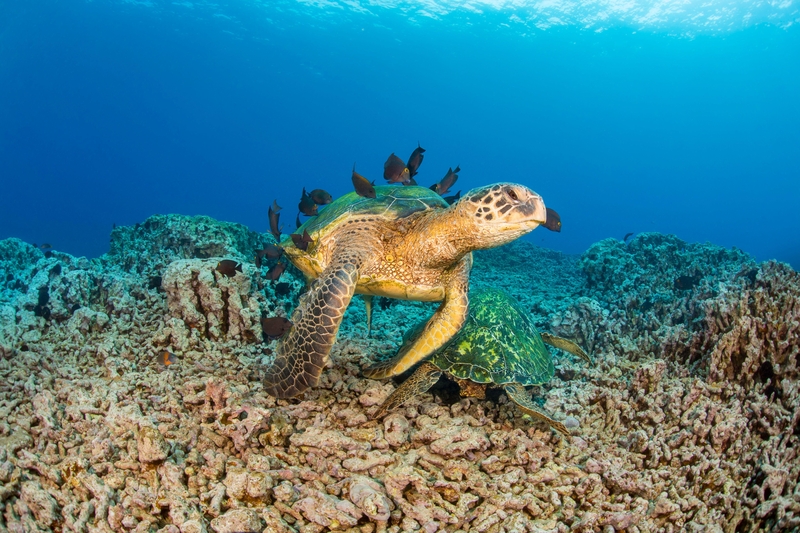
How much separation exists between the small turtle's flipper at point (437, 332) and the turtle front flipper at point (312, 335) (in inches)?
27.2

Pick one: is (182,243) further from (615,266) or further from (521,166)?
(521,166)

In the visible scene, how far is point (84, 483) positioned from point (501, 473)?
8.37 feet

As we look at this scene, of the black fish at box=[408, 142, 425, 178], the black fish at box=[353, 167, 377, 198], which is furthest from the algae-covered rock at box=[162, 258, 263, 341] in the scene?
the black fish at box=[408, 142, 425, 178]

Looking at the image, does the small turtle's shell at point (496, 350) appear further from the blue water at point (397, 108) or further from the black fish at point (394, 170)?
the blue water at point (397, 108)

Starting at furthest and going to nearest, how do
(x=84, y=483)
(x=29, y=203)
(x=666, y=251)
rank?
(x=29, y=203), (x=666, y=251), (x=84, y=483)

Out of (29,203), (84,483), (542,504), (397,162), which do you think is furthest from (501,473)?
(29,203)

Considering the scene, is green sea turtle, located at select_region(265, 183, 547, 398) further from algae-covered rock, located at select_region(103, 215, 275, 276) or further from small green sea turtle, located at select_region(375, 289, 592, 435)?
algae-covered rock, located at select_region(103, 215, 275, 276)

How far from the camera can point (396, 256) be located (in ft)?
12.6

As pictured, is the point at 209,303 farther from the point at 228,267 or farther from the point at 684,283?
the point at 684,283

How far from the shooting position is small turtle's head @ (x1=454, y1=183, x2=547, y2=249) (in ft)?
9.87

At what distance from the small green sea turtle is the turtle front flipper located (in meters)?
0.67

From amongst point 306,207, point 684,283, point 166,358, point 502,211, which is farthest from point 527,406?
point 684,283

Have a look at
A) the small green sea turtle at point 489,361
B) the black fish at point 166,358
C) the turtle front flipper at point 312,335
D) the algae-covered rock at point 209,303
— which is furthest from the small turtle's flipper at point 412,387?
the black fish at point 166,358

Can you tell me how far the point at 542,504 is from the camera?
→ 96.3 inches
